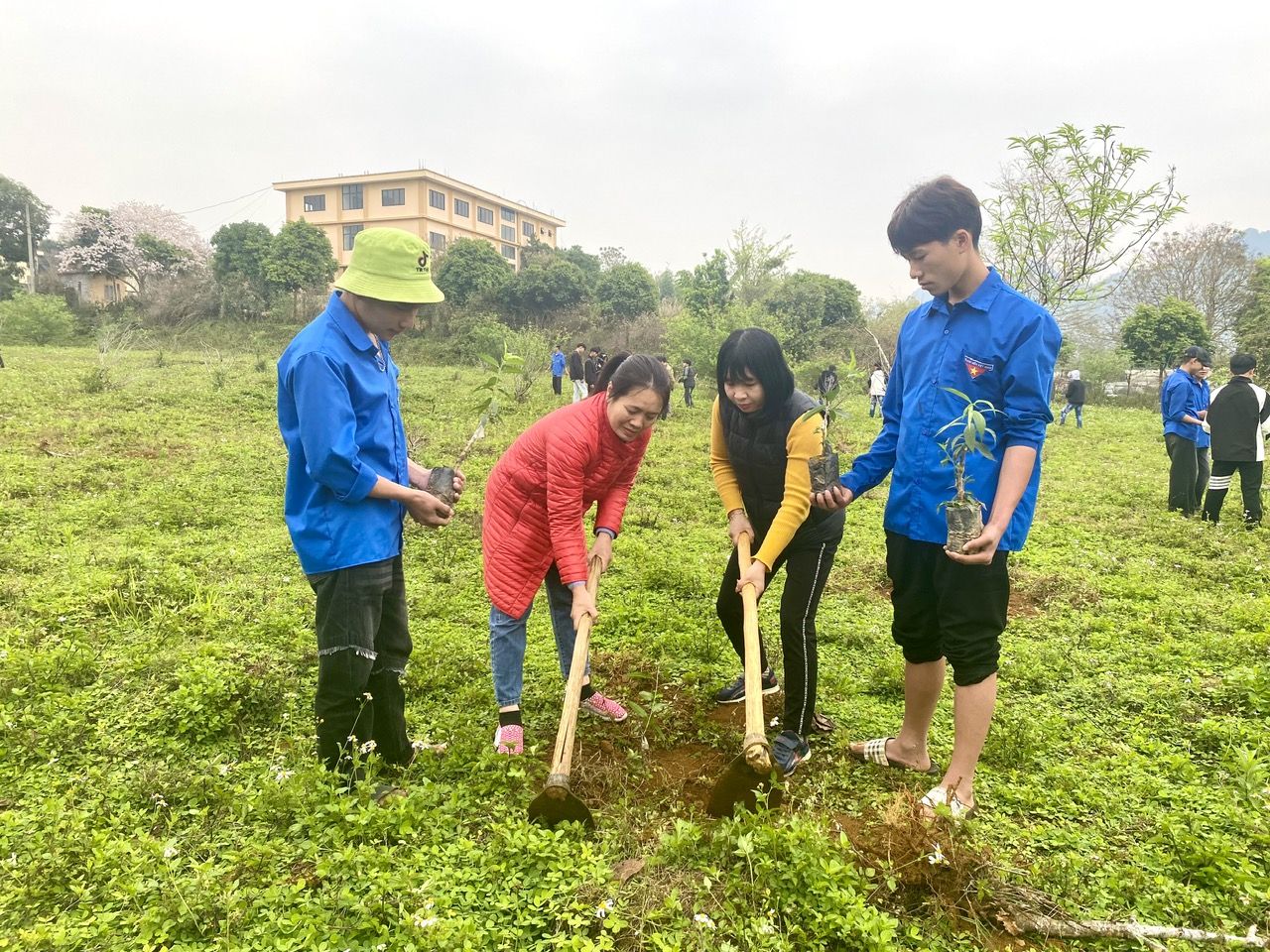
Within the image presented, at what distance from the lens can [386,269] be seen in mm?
2312

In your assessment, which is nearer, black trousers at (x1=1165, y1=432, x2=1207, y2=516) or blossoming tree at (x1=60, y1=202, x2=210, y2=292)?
black trousers at (x1=1165, y1=432, x2=1207, y2=516)

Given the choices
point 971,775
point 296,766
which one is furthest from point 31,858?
point 971,775

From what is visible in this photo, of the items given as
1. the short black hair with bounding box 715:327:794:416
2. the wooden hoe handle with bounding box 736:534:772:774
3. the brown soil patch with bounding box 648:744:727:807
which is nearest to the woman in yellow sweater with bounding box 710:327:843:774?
the short black hair with bounding box 715:327:794:416

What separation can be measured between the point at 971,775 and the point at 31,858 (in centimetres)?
298

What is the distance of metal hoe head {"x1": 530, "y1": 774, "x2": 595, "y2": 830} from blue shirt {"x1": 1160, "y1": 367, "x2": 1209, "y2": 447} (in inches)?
289

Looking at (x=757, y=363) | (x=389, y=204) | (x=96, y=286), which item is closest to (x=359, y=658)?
(x=757, y=363)

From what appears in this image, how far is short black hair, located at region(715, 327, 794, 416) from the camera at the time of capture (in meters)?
2.63

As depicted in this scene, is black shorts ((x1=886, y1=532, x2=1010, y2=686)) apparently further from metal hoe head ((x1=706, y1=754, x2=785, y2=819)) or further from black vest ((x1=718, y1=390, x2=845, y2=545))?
metal hoe head ((x1=706, y1=754, x2=785, y2=819))

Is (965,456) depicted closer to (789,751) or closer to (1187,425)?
(789,751)

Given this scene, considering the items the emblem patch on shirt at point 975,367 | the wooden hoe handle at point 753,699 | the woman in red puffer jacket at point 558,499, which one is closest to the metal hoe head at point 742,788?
the wooden hoe handle at point 753,699

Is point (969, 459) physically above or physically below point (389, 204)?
below

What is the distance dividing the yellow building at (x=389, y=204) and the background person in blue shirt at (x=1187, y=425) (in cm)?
3524

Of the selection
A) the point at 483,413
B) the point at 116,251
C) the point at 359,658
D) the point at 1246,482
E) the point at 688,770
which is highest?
the point at 116,251

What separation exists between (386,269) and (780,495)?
5.67 ft
